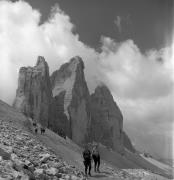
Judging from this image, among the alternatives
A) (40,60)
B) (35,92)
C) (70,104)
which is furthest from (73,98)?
(35,92)

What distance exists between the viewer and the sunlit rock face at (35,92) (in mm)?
116312

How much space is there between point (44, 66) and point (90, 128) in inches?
1285

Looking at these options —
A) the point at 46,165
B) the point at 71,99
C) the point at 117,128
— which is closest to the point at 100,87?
the point at 117,128

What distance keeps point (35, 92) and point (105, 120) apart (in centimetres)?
4227

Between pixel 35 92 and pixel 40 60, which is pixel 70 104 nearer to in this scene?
pixel 35 92

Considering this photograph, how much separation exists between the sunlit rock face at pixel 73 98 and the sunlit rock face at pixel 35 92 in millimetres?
6360

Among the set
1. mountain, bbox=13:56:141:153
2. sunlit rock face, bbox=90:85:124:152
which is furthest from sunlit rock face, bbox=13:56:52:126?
sunlit rock face, bbox=90:85:124:152

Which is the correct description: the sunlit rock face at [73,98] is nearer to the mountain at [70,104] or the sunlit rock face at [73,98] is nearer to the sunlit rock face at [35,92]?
the mountain at [70,104]

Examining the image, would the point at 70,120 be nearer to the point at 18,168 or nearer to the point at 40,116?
the point at 40,116

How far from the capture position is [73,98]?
136500mm

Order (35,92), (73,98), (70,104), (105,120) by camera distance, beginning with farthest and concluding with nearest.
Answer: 1. (105,120)
2. (73,98)
3. (70,104)
4. (35,92)

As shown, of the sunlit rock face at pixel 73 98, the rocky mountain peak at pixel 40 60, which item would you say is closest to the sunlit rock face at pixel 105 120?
the sunlit rock face at pixel 73 98

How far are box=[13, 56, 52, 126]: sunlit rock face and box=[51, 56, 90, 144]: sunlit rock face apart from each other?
636cm

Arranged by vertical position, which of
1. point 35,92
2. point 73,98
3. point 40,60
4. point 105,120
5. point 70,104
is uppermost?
point 40,60
